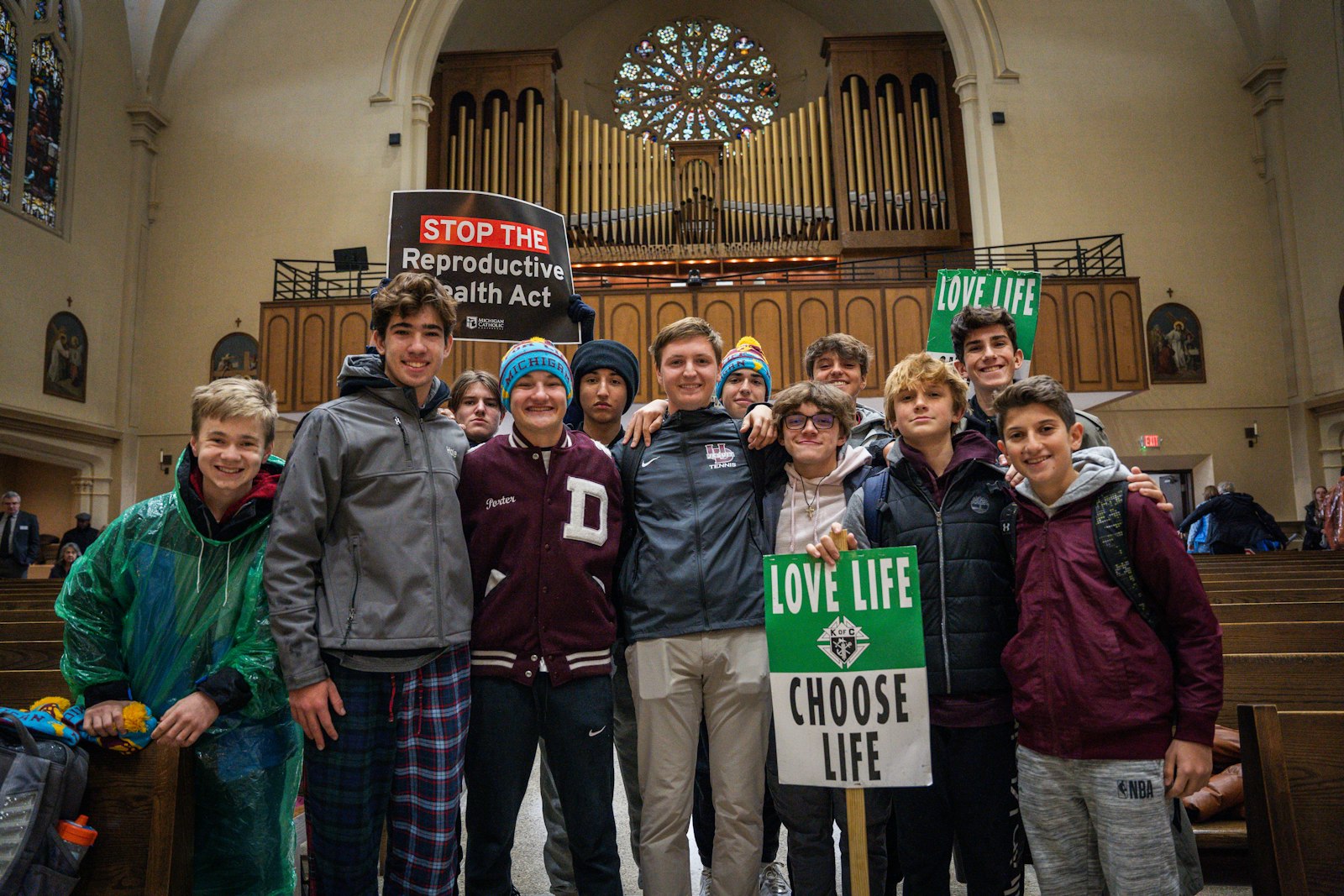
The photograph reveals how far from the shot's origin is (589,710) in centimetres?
205

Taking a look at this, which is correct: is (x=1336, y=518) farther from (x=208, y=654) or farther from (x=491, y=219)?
(x=208, y=654)

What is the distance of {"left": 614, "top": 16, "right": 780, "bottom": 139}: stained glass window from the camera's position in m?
14.7

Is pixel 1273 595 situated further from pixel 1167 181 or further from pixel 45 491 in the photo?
pixel 45 491

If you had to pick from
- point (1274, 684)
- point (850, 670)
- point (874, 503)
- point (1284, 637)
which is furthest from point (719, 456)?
point (1284, 637)

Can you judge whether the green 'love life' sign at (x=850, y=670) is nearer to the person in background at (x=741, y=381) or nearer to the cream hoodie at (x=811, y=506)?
the cream hoodie at (x=811, y=506)

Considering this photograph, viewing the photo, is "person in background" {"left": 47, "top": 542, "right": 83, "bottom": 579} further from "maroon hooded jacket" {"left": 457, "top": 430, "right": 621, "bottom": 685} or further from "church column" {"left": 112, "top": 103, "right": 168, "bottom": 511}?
"maroon hooded jacket" {"left": 457, "top": 430, "right": 621, "bottom": 685}

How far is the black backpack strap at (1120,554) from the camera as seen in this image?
1826 millimetres

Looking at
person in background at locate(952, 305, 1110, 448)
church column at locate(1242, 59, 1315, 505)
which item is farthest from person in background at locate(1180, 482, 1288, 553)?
A: person in background at locate(952, 305, 1110, 448)

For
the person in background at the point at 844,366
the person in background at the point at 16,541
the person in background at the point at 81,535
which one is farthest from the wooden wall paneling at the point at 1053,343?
the person in background at the point at 16,541

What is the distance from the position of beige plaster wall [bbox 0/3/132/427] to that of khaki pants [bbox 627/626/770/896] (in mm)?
10565

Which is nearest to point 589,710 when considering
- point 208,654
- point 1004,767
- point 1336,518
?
point 208,654

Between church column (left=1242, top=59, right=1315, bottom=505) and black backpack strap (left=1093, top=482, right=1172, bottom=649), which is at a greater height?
church column (left=1242, top=59, right=1315, bottom=505)

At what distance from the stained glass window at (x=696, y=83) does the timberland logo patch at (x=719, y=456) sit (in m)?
13.3

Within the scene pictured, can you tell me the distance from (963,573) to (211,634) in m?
1.77
